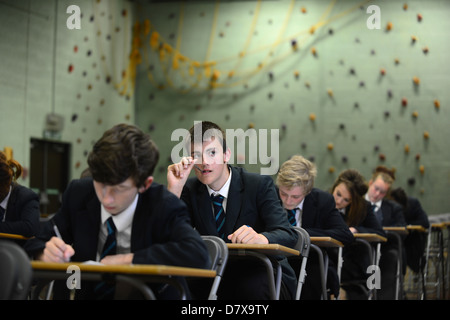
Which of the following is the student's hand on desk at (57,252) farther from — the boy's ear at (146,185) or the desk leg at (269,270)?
the desk leg at (269,270)

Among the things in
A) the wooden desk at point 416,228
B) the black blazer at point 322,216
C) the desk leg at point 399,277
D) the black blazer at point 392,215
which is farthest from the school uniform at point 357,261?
the wooden desk at point 416,228

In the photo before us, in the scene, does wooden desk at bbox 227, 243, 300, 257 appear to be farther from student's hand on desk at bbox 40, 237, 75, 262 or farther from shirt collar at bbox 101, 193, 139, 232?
student's hand on desk at bbox 40, 237, 75, 262

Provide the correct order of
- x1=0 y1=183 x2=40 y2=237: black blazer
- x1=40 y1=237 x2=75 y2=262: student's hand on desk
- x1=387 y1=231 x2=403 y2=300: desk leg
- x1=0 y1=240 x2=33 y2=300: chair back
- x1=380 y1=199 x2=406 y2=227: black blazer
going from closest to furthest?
x1=0 y1=240 x2=33 y2=300: chair back < x1=40 y1=237 x2=75 y2=262: student's hand on desk < x1=0 y1=183 x2=40 y2=237: black blazer < x1=387 y1=231 x2=403 y2=300: desk leg < x1=380 y1=199 x2=406 y2=227: black blazer

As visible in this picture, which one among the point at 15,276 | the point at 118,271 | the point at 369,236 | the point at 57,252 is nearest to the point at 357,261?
the point at 369,236

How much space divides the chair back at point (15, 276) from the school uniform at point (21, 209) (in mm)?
2226

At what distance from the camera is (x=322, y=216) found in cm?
460

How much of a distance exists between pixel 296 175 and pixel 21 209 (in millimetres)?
1824

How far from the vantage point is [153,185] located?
2.48 m

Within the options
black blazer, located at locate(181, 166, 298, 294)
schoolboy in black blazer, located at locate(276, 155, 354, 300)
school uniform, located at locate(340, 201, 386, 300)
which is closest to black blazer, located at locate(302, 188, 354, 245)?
schoolboy in black blazer, located at locate(276, 155, 354, 300)

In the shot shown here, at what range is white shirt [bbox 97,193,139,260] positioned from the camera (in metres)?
2.38

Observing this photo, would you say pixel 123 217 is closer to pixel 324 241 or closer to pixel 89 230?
pixel 89 230

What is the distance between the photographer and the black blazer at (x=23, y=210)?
404 centimetres

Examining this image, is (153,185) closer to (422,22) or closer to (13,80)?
(13,80)
